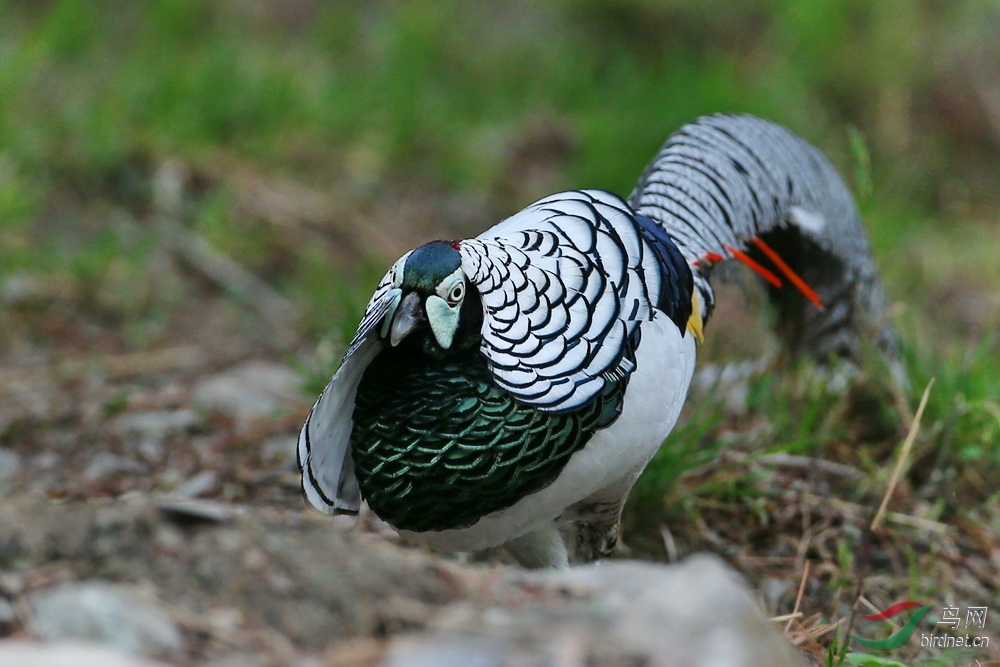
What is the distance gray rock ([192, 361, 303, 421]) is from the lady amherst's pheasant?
4.59 ft

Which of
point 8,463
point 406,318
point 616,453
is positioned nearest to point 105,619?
point 406,318

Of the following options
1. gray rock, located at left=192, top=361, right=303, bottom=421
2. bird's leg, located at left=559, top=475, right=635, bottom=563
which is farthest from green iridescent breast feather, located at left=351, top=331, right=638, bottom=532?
gray rock, located at left=192, top=361, right=303, bottom=421

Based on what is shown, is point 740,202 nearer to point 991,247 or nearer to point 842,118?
point 991,247

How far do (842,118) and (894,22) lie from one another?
2.01ft

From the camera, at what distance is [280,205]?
5.30 metres

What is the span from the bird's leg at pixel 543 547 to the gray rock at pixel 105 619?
1044 mm

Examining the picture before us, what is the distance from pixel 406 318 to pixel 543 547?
0.66 meters

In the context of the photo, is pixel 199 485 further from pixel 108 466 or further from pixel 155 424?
pixel 155 424

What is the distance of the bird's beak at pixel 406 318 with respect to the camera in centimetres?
203

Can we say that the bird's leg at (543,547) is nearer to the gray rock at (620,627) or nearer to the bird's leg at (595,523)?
the bird's leg at (595,523)

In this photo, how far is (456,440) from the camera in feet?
6.89

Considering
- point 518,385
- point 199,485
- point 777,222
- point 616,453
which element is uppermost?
point 777,222

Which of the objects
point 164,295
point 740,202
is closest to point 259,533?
point 740,202

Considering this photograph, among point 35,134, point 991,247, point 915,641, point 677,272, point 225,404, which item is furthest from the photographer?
point 991,247
